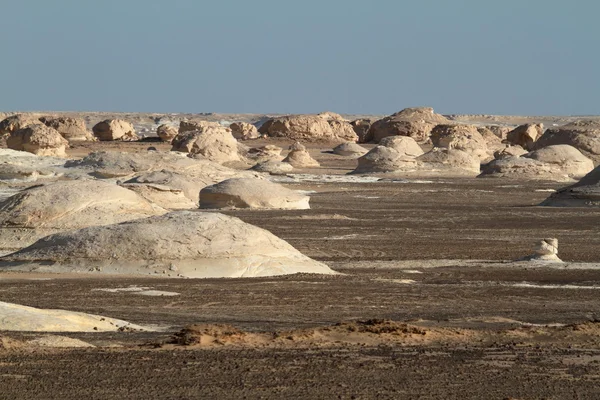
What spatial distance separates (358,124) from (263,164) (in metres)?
29.1

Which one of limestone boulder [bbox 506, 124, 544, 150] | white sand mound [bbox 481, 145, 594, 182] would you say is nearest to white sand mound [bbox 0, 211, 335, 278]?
white sand mound [bbox 481, 145, 594, 182]

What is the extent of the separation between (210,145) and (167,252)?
28.7 metres

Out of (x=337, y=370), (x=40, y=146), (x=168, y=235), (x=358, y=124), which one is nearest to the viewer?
(x=337, y=370)

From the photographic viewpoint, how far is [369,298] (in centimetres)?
1242

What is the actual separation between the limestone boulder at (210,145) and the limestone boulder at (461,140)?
362 inches

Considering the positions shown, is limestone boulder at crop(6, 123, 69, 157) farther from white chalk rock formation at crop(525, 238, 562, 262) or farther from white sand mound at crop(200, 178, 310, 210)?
white chalk rock formation at crop(525, 238, 562, 262)

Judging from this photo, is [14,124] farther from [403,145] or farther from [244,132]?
[403,145]

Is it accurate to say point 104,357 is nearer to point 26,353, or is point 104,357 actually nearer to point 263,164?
point 26,353

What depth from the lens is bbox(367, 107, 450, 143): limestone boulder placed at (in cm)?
5894

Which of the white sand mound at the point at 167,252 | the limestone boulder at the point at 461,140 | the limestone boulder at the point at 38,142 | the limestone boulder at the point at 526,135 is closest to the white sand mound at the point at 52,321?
the white sand mound at the point at 167,252

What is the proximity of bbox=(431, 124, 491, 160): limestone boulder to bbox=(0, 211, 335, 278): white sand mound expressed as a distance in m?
33.5

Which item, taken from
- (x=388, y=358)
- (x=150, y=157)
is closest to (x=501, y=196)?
(x=150, y=157)

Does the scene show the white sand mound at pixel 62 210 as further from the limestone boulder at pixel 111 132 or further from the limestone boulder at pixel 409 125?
the limestone boulder at pixel 409 125

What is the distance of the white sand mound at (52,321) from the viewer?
9836 millimetres
